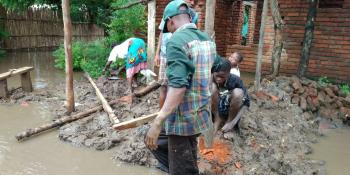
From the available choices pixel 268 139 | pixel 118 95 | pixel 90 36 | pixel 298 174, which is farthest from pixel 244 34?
pixel 298 174

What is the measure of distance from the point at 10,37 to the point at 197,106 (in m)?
11.9

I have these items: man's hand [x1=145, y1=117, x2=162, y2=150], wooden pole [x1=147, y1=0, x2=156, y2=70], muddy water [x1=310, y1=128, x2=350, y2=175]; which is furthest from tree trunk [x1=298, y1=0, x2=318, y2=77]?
man's hand [x1=145, y1=117, x2=162, y2=150]

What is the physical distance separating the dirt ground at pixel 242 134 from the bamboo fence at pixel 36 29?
22.6 ft

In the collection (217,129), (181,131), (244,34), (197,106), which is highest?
(244,34)

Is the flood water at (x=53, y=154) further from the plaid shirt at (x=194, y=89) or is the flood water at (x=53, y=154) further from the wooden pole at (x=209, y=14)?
the wooden pole at (x=209, y=14)

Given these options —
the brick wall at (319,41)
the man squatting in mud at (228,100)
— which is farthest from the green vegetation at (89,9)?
the man squatting in mud at (228,100)

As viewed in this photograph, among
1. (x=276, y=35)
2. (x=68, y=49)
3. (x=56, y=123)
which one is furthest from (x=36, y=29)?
(x=276, y=35)

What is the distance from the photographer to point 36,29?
44.6 feet

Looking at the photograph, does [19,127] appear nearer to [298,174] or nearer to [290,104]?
[298,174]

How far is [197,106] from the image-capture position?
250cm

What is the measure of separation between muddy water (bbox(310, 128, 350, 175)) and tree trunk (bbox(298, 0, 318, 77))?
1907mm

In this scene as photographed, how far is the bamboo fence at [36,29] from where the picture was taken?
1230 cm

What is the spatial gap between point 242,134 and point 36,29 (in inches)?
465

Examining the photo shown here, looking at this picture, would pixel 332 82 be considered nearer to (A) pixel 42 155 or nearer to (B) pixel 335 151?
(B) pixel 335 151
